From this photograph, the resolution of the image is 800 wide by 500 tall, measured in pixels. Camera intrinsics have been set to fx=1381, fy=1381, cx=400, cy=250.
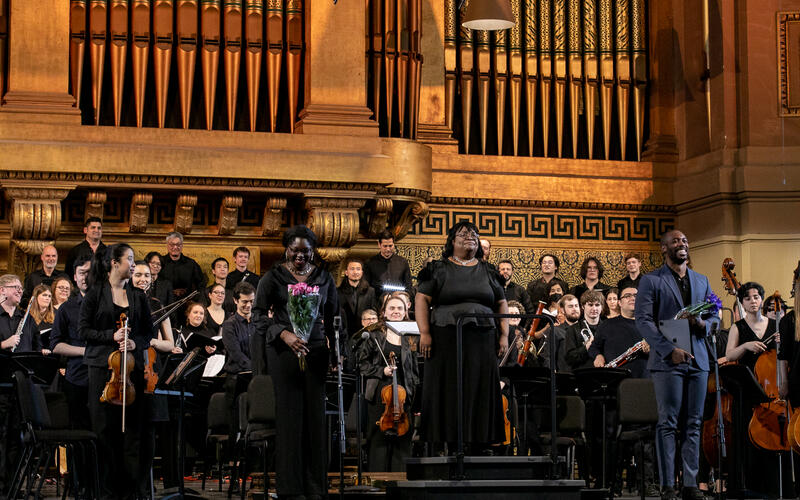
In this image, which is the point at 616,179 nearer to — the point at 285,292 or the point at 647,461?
the point at 647,461

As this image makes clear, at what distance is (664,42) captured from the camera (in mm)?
13109

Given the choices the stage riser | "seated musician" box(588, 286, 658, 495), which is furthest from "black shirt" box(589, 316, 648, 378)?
the stage riser

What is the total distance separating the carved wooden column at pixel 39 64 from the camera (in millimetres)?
10781

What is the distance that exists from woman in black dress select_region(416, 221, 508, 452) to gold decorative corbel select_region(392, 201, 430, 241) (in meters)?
3.75

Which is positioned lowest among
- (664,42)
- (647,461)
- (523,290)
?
(647,461)

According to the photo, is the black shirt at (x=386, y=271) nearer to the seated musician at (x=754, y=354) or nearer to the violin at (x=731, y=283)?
the violin at (x=731, y=283)

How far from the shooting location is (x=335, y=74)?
1141 cm

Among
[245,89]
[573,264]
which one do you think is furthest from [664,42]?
[245,89]

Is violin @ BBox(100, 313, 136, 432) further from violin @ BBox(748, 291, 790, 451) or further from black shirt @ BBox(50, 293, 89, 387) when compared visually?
violin @ BBox(748, 291, 790, 451)

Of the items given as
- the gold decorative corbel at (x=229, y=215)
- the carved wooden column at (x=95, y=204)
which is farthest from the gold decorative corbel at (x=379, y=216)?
the carved wooden column at (x=95, y=204)

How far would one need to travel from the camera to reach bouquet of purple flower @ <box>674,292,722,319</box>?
8.01 meters

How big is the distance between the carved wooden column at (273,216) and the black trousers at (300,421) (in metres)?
3.74

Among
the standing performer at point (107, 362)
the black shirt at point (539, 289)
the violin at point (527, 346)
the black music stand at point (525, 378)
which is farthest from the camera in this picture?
the black shirt at point (539, 289)

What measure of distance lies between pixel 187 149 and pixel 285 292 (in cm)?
352
